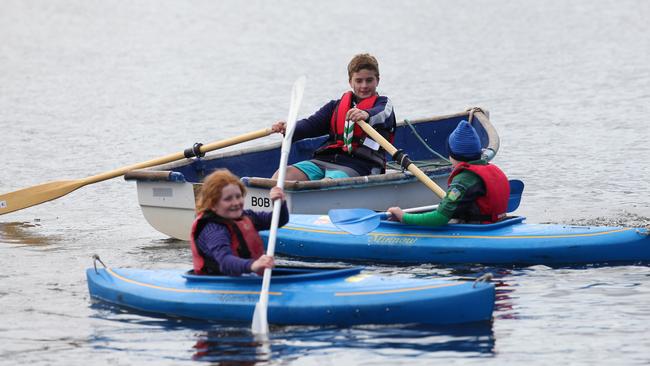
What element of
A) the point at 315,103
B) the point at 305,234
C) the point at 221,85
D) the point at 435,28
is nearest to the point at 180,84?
the point at 221,85

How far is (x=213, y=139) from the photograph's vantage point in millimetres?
21359

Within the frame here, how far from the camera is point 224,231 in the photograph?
9164mm

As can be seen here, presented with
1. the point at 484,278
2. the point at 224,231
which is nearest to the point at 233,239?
the point at 224,231

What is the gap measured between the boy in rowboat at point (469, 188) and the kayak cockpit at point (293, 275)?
182 cm

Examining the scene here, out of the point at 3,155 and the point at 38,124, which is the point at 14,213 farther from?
the point at 38,124

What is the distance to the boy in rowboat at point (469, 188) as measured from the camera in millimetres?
10812

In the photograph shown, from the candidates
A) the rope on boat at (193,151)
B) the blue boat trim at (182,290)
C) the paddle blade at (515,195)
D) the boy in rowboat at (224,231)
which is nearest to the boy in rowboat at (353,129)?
the rope on boat at (193,151)

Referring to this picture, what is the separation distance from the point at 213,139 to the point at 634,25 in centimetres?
2026

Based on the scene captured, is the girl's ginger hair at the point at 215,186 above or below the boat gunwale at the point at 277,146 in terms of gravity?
below

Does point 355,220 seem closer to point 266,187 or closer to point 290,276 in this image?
point 266,187

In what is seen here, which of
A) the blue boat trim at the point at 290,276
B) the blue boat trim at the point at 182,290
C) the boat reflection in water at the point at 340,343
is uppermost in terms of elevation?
the blue boat trim at the point at 290,276

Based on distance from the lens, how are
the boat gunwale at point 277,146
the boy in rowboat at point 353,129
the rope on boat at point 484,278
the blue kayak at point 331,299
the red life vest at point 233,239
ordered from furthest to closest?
the boat gunwale at point 277,146 < the boy in rowboat at point 353,129 < the red life vest at point 233,239 < the blue kayak at point 331,299 < the rope on boat at point 484,278

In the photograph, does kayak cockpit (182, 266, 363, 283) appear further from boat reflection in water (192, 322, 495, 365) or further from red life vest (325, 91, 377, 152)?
red life vest (325, 91, 377, 152)

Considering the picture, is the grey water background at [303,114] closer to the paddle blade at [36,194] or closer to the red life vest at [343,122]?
the paddle blade at [36,194]
